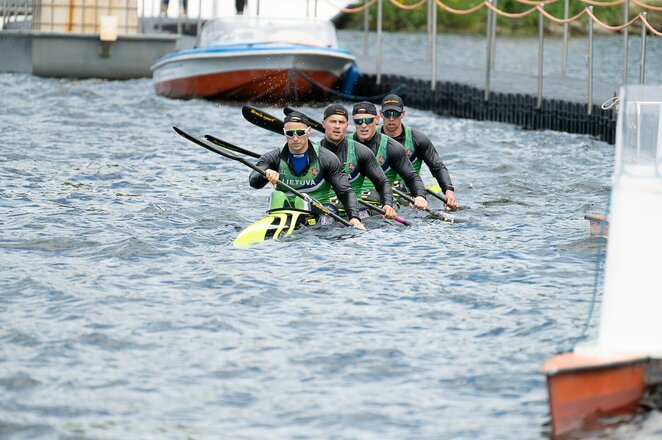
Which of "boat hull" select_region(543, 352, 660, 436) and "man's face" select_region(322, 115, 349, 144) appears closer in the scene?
"boat hull" select_region(543, 352, 660, 436)

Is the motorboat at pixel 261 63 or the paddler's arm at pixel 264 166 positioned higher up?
the motorboat at pixel 261 63

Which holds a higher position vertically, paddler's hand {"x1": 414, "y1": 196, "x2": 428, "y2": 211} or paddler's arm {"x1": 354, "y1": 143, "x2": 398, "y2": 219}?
paddler's arm {"x1": 354, "y1": 143, "x2": 398, "y2": 219}

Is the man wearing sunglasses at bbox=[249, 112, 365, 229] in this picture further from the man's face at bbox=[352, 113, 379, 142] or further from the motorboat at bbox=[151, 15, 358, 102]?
the motorboat at bbox=[151, 15, 358, 102]

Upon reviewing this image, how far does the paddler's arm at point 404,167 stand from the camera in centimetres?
1377

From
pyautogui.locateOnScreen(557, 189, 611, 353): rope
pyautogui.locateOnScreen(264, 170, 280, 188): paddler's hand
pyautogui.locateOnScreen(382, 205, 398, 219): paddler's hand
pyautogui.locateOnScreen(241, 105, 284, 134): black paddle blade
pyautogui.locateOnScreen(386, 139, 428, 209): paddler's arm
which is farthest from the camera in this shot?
pyautogui.locateOnScreen(241, 105, 284, 134): black paddle blade

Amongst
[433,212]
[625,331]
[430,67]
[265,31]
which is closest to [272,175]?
[433,212]

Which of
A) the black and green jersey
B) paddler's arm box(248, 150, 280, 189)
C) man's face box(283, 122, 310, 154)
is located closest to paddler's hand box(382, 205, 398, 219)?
the black and green jersey

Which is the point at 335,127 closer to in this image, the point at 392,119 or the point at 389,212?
the point at 389,212

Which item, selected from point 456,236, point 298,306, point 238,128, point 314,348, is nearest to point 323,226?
point 456,236

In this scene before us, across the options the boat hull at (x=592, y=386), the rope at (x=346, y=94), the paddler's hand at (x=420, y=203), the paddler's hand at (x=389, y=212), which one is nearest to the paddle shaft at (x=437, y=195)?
the paddler's hand at (x=420, y=203)

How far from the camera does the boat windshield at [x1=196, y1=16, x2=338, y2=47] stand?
25.9 metres

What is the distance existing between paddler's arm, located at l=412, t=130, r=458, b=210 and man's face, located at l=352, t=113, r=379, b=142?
94 centimetres

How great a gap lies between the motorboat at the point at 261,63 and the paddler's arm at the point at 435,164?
10.5m

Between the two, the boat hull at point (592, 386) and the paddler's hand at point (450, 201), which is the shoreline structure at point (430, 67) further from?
the boat hull at point (592, 386)
